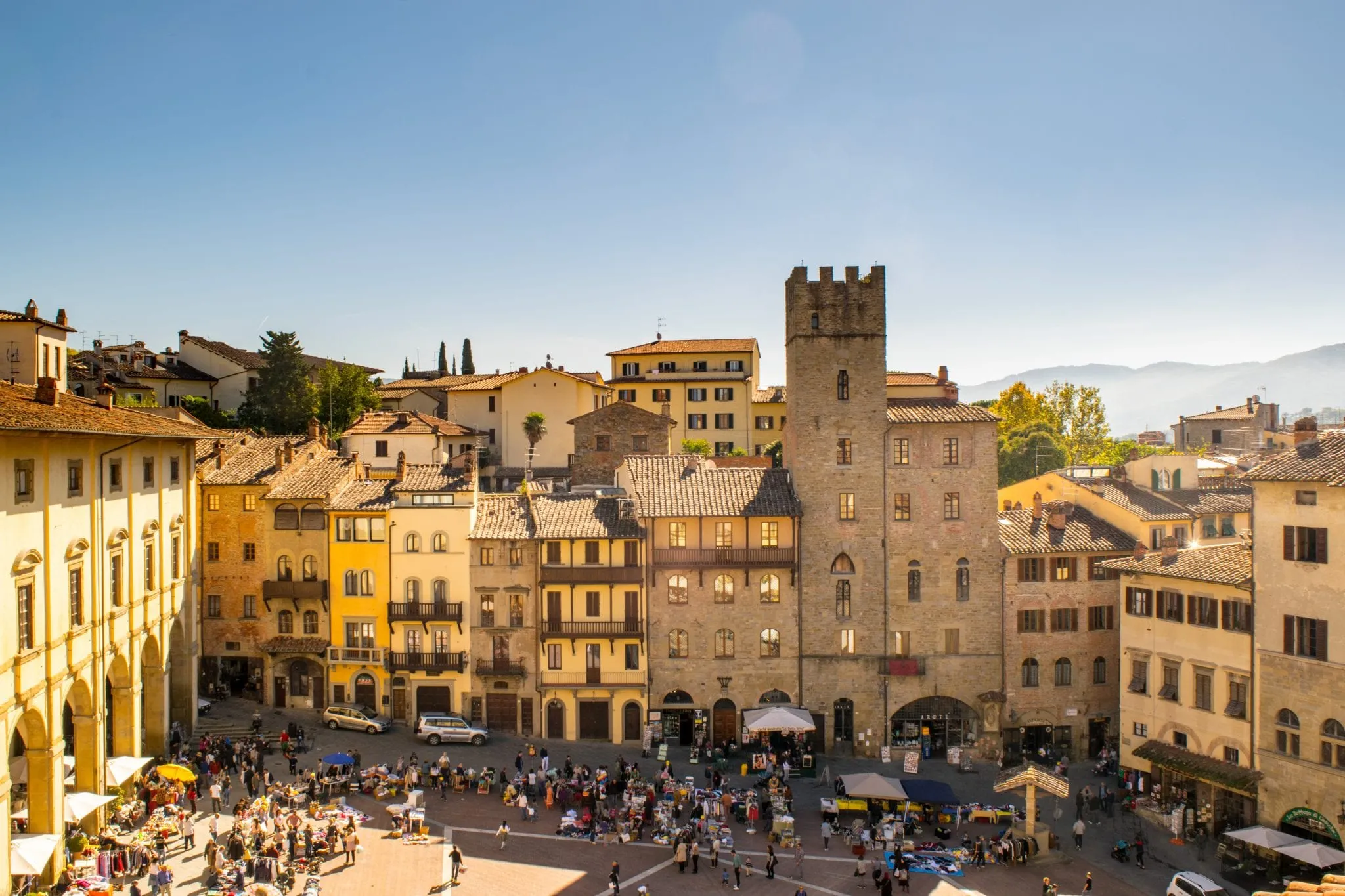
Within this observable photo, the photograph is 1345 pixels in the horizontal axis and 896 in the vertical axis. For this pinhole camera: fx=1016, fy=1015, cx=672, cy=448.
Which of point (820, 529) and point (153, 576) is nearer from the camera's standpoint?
point (153, 576)


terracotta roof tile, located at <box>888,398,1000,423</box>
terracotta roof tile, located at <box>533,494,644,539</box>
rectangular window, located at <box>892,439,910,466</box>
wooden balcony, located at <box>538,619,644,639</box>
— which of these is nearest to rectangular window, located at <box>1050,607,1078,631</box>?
terracotta roof tile, located at <box>888,398,1000,423</box>

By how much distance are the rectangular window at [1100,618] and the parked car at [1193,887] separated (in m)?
16.1

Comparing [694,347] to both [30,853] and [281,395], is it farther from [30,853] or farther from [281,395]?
[30,853]

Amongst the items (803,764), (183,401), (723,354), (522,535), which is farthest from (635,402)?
(803,764)

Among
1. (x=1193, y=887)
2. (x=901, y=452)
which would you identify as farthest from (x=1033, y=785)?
(x=901, y=452)

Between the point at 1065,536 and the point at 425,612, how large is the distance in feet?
100

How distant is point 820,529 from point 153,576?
28981 mm

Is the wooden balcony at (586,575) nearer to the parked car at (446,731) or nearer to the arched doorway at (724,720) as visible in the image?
the parked car at (446,731)

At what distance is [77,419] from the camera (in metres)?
32.2

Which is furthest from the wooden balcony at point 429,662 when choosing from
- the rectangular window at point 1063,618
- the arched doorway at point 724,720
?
the rectangular window at point 1063,618

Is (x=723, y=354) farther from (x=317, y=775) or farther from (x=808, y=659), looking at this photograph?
(x=317, y=775)

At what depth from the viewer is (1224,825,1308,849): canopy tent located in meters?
33.5

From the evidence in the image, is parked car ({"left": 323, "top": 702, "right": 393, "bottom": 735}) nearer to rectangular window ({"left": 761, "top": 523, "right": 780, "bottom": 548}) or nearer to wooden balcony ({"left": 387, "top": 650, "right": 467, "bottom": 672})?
wooden balcony ({"left": 387, "top": 650, "right": 467, "bottom": 672})

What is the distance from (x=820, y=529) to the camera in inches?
1909
